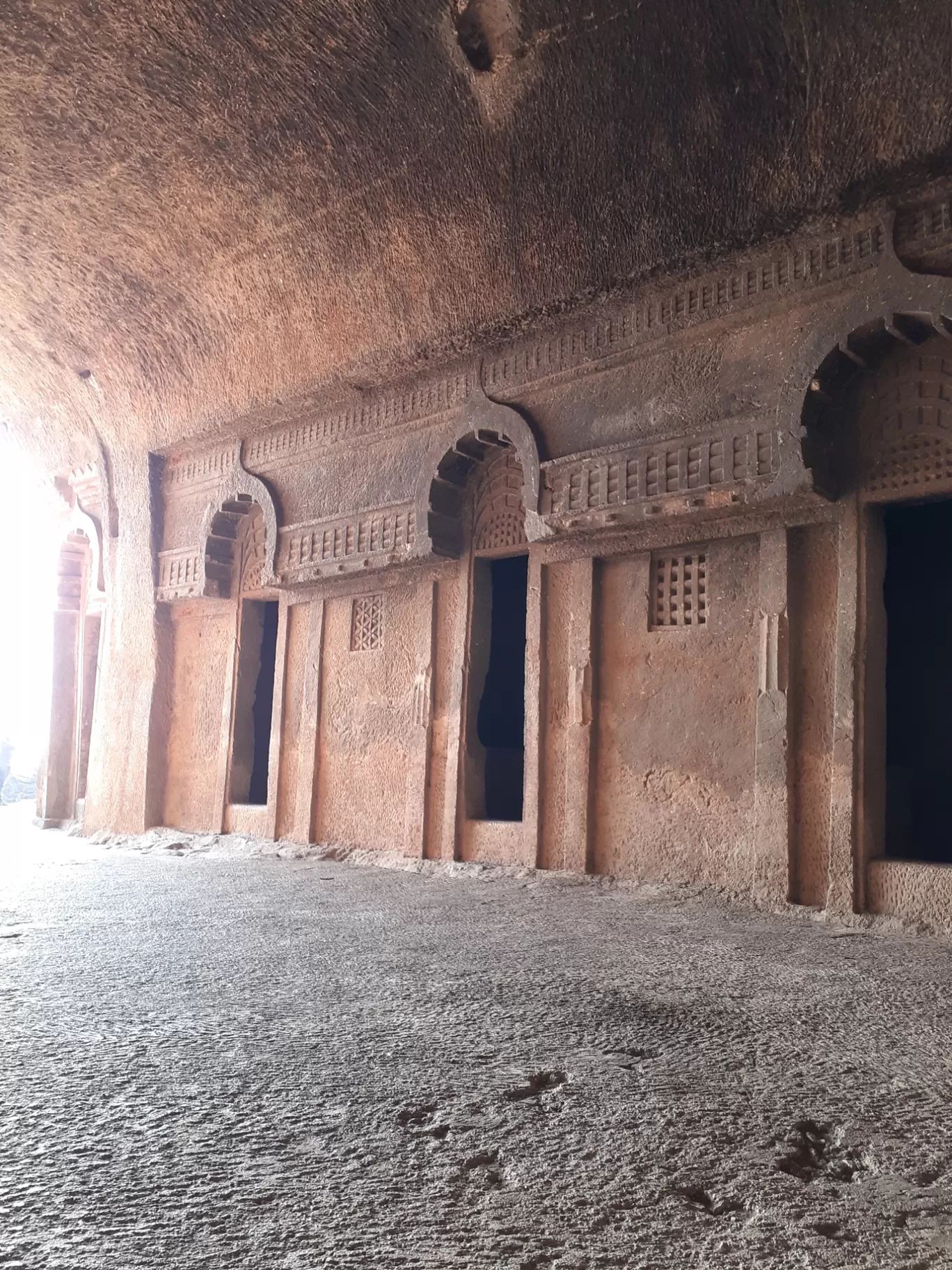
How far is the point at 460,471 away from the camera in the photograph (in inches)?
284

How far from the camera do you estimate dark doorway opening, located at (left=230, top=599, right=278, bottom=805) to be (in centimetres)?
887

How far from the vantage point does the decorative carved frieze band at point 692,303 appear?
5.18 meters

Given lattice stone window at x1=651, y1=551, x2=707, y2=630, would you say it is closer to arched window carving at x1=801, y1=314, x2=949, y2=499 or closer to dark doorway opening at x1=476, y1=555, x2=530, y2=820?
arched window carving at x1=801, y1=314, x2=949, y2=499

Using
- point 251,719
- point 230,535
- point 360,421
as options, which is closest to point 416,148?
point 360,421

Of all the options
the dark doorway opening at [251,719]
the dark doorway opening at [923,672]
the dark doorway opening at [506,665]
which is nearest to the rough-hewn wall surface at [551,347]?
the dark doorway opening at [251,719]

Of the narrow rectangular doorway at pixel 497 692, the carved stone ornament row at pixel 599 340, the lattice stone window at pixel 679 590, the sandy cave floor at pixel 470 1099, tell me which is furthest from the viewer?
the narrow rectangular doorway at pixel 497 692

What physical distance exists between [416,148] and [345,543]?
3053 millimetres

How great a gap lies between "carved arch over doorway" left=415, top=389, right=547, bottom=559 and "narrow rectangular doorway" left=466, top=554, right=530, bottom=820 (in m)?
0.37

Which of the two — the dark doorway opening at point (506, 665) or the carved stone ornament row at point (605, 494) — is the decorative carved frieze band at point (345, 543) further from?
the dark doorway opening at point (506, 665)

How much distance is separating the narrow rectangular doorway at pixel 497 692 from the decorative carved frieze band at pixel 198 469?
9.18ft

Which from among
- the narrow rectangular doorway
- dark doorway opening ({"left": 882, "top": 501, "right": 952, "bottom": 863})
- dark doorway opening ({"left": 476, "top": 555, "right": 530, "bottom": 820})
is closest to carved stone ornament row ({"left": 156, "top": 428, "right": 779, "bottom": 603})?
the narrow rectangular doorway

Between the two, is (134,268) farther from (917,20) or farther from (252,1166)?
(252,1166)

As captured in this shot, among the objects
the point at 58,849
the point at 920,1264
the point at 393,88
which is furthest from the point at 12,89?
the point at 920,1264

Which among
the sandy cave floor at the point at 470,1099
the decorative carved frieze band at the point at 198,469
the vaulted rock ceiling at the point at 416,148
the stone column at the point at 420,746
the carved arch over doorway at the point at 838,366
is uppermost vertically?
the vaulted rock ceiling at the point at 416,148
